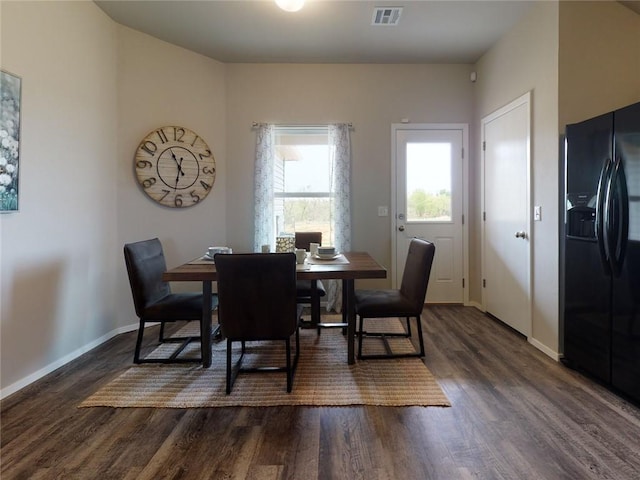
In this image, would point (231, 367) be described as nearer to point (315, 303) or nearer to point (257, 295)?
point (257, 295)

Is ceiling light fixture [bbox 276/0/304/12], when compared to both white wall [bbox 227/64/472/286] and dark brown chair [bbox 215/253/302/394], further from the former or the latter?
dark brown chair [bbox 215/253/302/394]

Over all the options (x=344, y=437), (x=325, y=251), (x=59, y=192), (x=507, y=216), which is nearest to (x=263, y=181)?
(x=325, y=251)

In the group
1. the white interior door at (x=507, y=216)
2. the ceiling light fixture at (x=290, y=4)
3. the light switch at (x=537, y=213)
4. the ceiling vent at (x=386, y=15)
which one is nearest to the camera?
the ceiling light fixture at (x=290, y=4)

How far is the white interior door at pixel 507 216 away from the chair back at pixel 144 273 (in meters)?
3.02

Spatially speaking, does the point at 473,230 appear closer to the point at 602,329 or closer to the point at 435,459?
the point at 602,329

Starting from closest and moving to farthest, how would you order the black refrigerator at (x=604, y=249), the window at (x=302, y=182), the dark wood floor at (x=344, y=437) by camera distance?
the dark wood floor at (x=344, y=437)
the black refrigerator at (x=604, y=249)
the window at (x=302, y=182)

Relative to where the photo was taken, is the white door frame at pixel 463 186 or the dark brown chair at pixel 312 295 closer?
the dark brown chair at pixel 312 295

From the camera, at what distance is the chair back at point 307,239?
3.64m

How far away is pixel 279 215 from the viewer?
4074mm

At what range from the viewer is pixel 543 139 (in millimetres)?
2736

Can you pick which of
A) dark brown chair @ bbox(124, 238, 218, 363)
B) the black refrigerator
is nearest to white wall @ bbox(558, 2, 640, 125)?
the black refrigerator

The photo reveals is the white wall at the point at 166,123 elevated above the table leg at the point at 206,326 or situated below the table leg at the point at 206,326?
above

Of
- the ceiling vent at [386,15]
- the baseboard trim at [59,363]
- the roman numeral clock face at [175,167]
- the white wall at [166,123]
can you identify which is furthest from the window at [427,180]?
the baseboard trim at [59,363]

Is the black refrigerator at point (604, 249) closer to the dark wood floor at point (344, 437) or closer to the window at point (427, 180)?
the dark wood floor at point (344, 437)
